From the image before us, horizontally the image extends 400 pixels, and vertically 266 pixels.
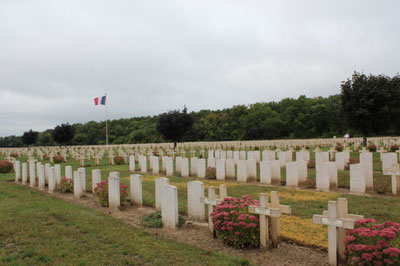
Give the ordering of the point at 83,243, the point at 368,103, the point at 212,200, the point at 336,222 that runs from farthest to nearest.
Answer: the point at 368,103
the point at 212,200
the point at 83,243
the point at 336,222

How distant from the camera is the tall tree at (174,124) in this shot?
25.9 meters

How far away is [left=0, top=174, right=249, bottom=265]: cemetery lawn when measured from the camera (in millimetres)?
4281

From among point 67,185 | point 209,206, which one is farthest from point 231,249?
point 67,185

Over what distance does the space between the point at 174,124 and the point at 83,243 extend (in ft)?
68.7

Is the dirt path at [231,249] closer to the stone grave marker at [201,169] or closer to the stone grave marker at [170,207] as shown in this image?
the stone grave marker at [170,207]

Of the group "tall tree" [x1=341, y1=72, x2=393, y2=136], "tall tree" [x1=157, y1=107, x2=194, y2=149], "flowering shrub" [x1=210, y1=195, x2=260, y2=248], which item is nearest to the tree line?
"tall tree" [x1=157, y1=107, x2=194, y2=149]

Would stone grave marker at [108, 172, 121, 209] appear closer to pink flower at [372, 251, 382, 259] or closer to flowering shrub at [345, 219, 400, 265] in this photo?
flowering shrub at [345, 219, 400, 265]

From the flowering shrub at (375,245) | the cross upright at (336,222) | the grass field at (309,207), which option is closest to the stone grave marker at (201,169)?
the grass field at (309,207)

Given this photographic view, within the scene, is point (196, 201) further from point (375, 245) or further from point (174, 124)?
point (174, 124)

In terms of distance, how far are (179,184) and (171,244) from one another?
6474 millimetres

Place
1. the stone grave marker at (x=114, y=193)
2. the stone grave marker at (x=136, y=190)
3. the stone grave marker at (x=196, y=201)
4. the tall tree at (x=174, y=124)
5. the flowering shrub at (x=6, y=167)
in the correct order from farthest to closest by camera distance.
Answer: the tall tree at (x=174, y=124), the flowering shrub at (x=6, y=167), the stone grave marker at (x=136, y=190), the stone grave marker at (x=114, y=193), the stone grave marker at (x=196, y=201)

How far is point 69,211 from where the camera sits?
736 centimetres

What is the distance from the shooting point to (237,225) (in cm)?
468

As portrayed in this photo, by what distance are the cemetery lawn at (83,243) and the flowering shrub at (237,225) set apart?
1.50 ft
